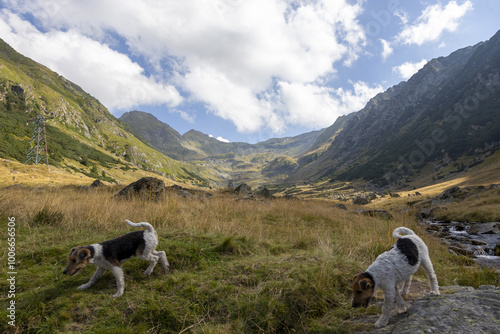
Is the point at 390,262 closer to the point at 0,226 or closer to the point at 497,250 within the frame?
the point at 0,226

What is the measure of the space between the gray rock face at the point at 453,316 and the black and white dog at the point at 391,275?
24 centimetres

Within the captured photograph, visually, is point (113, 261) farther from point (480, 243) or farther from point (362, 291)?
point (480, 243)

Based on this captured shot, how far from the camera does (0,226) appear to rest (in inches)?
267

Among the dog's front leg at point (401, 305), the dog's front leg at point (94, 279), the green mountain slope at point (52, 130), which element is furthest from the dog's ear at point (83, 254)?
the green mountain slope at point (52, 130)

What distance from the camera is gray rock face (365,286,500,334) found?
2.77 m

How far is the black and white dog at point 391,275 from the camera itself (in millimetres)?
3537

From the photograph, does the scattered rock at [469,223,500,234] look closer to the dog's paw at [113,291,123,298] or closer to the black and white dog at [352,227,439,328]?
the black and white dog at [352,227,439,328]

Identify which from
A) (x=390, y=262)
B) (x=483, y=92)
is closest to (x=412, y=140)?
(x=483, y=92)

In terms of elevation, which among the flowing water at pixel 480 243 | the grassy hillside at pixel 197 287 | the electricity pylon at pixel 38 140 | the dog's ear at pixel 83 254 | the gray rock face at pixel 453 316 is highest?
the electricity pylon at pixel 38 140

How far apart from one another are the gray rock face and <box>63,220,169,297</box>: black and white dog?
14.2 ft

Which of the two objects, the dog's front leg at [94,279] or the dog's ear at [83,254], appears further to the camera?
the dog's front leg at [94,279]

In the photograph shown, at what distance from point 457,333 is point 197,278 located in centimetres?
420

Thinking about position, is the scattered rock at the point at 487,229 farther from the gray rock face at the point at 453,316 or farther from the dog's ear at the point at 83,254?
the dog's ear at the point at 83,254

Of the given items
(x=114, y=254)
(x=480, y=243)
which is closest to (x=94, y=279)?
(x=114, y=254)
